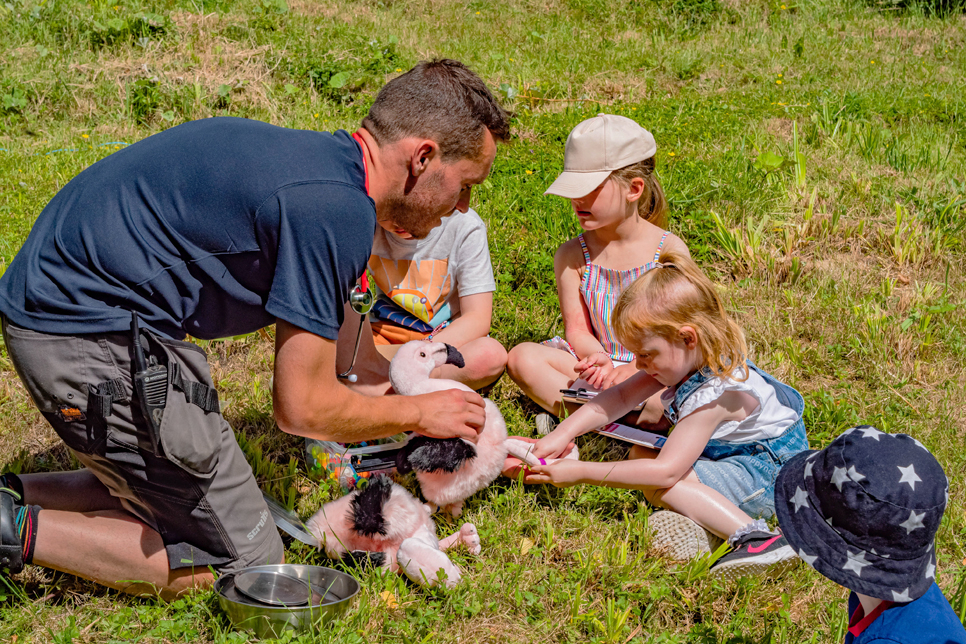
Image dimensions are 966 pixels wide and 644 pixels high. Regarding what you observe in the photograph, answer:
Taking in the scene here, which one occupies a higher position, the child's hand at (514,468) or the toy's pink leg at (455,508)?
the child's hand at (514,468)

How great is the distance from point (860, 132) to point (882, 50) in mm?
3701

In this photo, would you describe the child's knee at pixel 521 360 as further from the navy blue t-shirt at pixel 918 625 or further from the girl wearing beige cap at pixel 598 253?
the navy blue t-shirt at pixel 918 625

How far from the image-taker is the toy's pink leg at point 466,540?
9.09 feet

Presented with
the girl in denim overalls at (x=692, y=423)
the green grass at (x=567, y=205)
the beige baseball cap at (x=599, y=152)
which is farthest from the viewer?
the beige baseball cap at (x=599, y=152)

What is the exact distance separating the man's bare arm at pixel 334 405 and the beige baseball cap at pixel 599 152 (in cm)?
124

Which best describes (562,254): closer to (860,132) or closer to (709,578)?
(709,578)

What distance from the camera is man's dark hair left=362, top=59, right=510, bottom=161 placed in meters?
2.33

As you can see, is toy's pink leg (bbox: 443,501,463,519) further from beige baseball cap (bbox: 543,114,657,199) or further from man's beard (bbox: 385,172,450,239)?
beige baseball cap (bbox: 543,114,657,199)

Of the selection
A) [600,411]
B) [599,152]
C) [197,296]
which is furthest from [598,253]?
[197,296]

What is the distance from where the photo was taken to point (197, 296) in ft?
7.63

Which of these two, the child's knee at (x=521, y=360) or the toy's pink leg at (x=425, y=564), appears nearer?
the toy's pink leg at (x=425, y=564)

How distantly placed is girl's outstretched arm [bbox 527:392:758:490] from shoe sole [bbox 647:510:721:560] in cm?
12

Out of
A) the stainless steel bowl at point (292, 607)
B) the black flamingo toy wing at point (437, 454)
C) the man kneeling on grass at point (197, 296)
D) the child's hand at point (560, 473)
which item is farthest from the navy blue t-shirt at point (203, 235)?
the child's hand at point (560, 473)

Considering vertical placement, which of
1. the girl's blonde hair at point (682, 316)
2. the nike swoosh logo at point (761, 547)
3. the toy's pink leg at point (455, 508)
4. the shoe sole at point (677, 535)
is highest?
the girl's blonde hair at point (682, 316)
